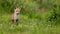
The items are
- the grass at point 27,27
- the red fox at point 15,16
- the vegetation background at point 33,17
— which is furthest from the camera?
the red fox at point 15,16

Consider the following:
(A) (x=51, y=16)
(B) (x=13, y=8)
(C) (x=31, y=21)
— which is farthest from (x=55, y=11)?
(B) (x=13, y=8)

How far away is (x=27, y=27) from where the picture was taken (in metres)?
9.08

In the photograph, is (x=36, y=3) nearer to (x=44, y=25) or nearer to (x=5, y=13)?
(x=5, y=13)

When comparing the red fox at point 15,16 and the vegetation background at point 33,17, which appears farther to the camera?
the red fox at point 15,16

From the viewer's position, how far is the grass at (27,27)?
28.0ft

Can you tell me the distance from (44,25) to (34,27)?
0.58m

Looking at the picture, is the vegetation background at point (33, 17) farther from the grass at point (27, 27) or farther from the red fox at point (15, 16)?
the red fox at point (15, 16)

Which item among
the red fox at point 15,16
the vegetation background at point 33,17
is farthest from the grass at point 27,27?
the red fox at point 15,16

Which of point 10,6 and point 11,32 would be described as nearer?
point 11,32

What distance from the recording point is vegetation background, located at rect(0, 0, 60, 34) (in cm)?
876

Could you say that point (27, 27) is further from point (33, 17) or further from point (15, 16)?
point (33, 17)

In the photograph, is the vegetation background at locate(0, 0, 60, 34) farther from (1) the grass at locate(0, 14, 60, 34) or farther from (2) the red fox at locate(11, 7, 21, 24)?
(2) the red fox at locate(11, 7, 21, 24)

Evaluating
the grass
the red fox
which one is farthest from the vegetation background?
the red fox

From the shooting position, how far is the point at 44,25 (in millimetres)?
9430
